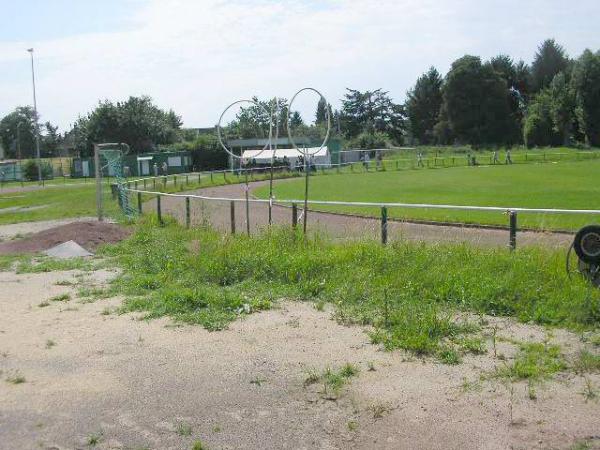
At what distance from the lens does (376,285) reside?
28.0 feet

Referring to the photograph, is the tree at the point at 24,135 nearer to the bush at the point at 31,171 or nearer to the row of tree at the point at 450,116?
the row of tree at the point at 450,116

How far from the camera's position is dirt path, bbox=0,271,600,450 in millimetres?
4684

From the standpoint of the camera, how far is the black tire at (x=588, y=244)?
7.54 meters

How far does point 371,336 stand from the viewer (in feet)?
22.1

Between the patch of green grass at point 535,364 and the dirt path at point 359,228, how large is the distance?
374cm

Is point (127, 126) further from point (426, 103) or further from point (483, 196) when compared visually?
point (483, 196)

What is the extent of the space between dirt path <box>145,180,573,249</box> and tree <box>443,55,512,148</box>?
78.6 meters

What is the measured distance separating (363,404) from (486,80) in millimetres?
100022

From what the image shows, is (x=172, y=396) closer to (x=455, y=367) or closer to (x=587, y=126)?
(x=455, y=367)

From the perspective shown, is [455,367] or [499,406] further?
[455,367]

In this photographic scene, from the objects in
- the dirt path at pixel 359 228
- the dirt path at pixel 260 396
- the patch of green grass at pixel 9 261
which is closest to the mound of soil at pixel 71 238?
the patch of green grass at pixel 9 261

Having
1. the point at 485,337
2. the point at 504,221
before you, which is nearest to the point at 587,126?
the point at 504,221

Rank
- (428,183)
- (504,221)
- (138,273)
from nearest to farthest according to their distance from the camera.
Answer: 1. (138,273)
2. (504,221)
3. (428,183)

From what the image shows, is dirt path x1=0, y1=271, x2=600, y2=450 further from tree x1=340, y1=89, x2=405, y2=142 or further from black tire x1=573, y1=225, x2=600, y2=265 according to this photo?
tree x1=340, y1=89, x2=405, y2=142
